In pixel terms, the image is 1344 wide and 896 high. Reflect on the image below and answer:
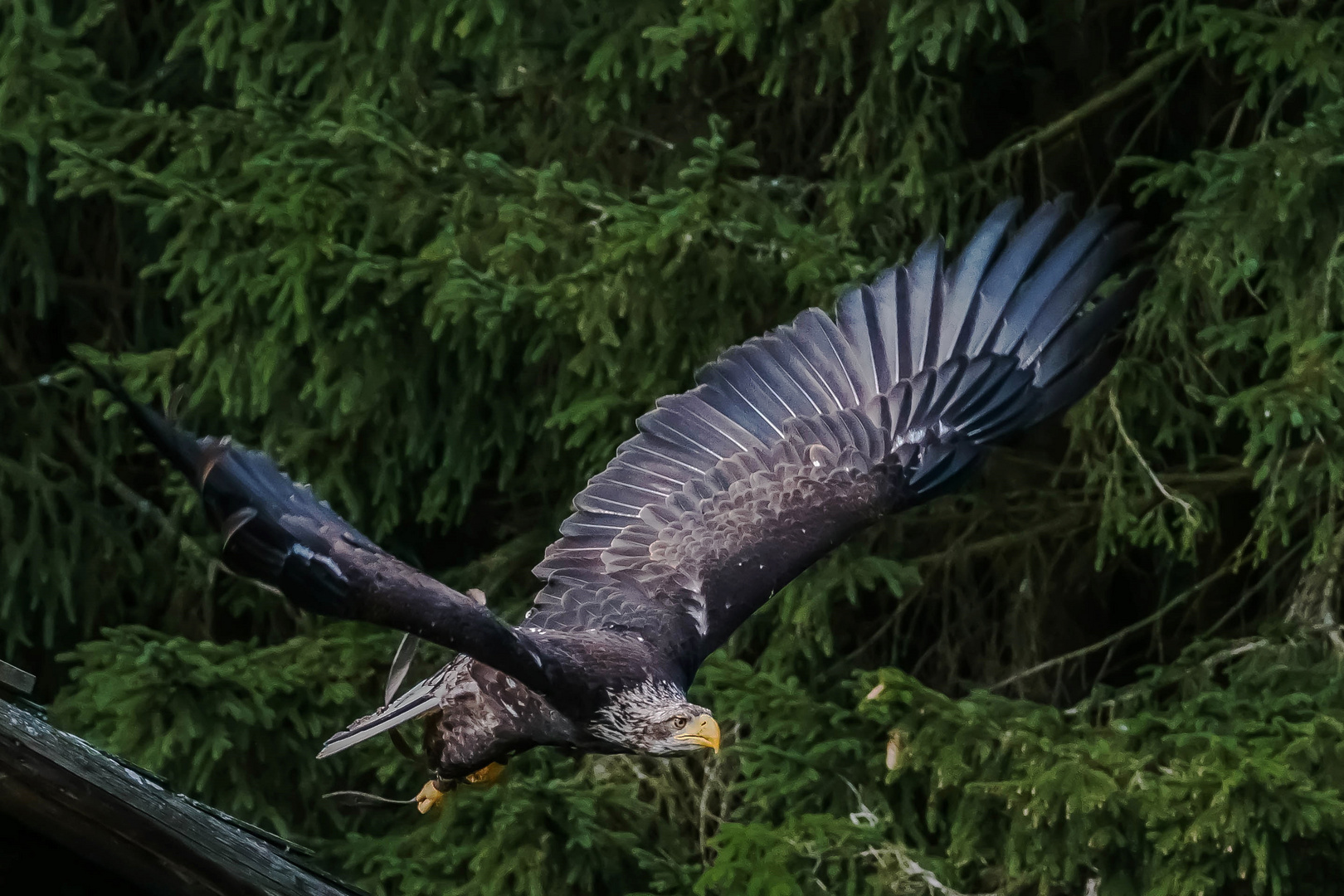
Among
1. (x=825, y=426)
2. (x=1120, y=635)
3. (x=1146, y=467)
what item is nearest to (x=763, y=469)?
(x=825, y=426)

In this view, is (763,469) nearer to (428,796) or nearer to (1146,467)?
(428,796)

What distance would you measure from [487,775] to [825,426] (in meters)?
1.29

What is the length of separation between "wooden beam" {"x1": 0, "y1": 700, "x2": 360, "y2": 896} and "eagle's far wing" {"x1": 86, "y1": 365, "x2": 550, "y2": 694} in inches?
16.0

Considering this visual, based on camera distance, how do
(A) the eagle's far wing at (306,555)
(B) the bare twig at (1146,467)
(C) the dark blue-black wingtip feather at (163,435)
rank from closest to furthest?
(C) the dark blue-black wingtip feather at (163,435) < (A) the eagle's far wing at (306,555) < (B) the bare twig at (1146,467)

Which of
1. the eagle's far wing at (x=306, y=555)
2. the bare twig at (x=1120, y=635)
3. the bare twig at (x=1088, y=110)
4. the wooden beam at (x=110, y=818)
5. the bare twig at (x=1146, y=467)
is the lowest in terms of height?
the wooden beam at (x=110, y=818)

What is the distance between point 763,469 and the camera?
18.6 ft

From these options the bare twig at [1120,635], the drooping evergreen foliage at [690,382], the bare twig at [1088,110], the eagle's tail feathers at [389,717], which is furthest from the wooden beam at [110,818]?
the bare twig at [1088,110]

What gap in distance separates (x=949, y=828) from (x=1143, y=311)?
164 centimetres

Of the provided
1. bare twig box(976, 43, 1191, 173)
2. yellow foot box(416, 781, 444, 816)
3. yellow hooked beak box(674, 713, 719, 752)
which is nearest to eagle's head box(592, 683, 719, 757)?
yellow hooked beak box(674, 713, 719, 752)

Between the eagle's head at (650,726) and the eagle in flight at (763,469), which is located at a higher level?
the eagle in flight at (763,469)

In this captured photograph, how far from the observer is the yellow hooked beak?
481 cm

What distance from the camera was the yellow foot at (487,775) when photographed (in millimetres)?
5148

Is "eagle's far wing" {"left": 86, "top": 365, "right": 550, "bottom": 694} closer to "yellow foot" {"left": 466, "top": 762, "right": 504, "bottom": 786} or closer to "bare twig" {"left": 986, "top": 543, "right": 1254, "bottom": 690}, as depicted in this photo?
"yellow foot" {"left": 466, "top": 762, "right": 504, "bottom": 786}

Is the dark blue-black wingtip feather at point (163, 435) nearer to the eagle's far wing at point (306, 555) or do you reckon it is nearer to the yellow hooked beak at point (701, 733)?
the eagle's far wing at point (306, 555)
